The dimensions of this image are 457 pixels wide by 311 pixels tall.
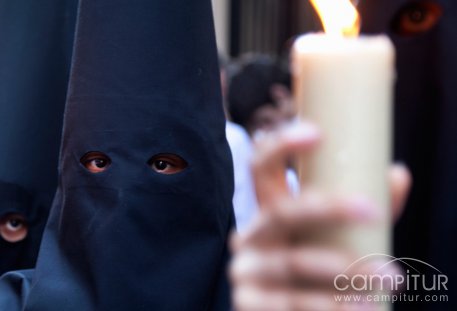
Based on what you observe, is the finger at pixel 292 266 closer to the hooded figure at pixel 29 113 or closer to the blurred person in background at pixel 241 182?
the hooded figure at pixel 29 113

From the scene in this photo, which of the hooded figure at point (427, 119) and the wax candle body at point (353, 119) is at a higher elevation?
the wax candle body at point (353, 119)

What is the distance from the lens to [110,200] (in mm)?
1981

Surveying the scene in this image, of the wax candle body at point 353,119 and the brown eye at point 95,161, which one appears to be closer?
the wax candle body at point 353,119

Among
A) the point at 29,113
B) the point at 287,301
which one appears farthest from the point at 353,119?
the point at 29,113

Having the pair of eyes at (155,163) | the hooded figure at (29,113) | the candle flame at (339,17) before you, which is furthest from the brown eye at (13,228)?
the candle flame at (339,17)

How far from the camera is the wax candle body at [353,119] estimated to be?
0.85 metres

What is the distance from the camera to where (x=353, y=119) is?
33.8 inches

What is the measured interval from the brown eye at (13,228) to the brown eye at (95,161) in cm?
52

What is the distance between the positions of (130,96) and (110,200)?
26 centimetres

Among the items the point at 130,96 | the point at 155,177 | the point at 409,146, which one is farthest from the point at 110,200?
the point at 409,146

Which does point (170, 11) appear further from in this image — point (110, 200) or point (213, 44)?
point (110, 200)

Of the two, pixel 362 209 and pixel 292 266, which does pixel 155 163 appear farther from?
pixel 362 209

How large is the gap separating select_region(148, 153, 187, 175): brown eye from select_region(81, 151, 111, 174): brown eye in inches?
4.5

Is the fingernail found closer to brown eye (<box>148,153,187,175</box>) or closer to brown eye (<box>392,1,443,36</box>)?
brown eye (<box>148,153,187,175</box>)
